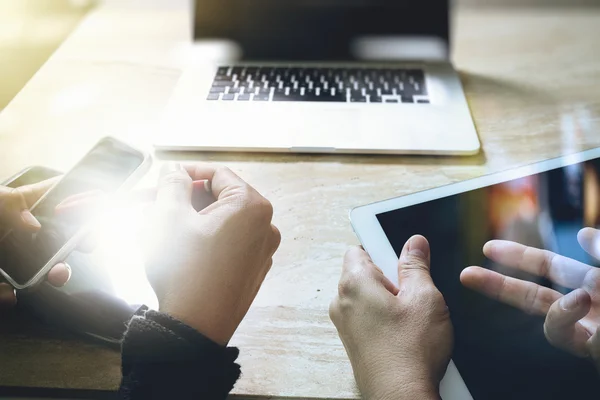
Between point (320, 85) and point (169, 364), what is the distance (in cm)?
51

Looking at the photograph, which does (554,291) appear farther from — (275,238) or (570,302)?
(275,238)

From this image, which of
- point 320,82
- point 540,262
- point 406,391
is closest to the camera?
point 406,391

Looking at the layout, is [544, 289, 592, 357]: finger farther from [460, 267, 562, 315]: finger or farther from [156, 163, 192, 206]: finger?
[156, 163, 192, 206]: finger

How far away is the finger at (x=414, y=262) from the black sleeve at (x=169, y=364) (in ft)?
0.64

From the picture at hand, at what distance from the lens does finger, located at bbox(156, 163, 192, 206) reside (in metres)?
0.64

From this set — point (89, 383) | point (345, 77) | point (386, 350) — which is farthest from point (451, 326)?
point (345, 77)

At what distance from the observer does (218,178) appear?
67cm

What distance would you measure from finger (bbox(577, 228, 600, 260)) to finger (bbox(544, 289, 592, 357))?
0.32ft

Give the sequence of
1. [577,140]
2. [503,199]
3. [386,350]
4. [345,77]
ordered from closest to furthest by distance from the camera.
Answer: [386,350]
[503,199]
[577,140]
[345,77]

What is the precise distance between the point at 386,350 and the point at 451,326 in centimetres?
7

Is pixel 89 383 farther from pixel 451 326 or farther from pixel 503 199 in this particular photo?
pixel 503 199

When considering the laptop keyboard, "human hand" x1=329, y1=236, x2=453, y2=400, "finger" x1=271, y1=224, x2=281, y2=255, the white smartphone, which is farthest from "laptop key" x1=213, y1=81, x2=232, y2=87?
"human hand" x1=329, y1=236, x2=453, y2=400

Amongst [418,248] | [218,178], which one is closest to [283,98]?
[218,178]

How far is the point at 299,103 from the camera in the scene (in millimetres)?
871
